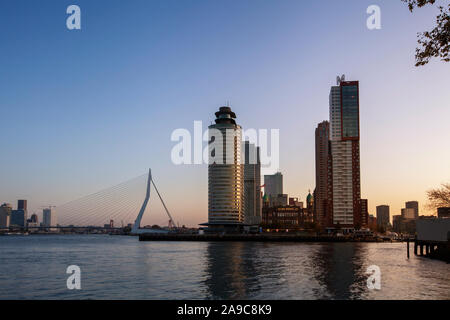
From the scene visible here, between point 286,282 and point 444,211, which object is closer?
point 286,282

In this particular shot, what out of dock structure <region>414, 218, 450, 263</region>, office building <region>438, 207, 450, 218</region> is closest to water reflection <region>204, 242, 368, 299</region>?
dock structure <region>414, 218, 450, 263</region>

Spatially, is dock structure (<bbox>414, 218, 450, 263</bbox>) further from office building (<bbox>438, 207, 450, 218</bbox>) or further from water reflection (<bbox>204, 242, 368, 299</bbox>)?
water reflection (<bbox>204, 242, 368, 299</bbox>)

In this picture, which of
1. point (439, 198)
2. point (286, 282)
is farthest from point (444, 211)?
point (286, 282)

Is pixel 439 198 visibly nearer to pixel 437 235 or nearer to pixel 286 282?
pixel 437 235

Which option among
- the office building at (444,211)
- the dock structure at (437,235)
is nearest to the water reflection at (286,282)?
the dock structure at (437,235)

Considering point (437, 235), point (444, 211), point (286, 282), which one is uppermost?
point (444, 211)

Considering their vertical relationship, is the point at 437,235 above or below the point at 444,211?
below

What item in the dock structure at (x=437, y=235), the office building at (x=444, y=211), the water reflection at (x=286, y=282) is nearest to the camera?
the water reflection at (x=286, y=282)

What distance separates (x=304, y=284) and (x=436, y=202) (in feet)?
206

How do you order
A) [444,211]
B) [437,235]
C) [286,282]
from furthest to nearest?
[444,211]
[437,235]
[286,282]

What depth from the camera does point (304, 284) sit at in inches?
1833

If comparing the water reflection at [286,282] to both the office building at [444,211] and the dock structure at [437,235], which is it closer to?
the dock structure at [437,235]
